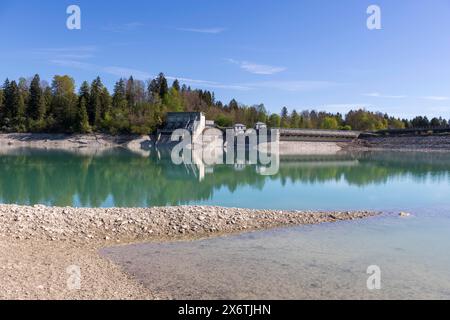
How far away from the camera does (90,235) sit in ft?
34.6

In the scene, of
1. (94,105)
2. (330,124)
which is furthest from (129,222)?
(330,124)

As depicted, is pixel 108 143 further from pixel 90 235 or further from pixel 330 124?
pixel 90 235

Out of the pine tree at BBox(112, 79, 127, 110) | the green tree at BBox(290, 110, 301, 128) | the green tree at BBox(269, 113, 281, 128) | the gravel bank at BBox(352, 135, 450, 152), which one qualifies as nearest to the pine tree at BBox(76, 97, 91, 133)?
the pine tree at BBox(112, 79, 127, 110)

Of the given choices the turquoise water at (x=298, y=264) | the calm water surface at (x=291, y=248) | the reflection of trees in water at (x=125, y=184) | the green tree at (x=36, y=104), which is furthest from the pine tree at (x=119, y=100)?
the turquoise water at (x=298, y=264)

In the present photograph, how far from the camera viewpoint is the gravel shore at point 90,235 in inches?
277

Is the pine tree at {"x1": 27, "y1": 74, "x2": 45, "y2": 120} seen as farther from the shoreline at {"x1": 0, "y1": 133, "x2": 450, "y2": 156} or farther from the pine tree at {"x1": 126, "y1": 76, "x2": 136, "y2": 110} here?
the pine tree at {"x1": 126, "y1": 76, "x2": 136, "y2": 110}

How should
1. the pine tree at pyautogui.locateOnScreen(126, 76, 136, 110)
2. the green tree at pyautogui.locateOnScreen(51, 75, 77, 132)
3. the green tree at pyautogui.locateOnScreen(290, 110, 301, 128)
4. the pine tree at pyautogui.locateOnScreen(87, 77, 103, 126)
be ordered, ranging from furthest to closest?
the green tree at pyautogui.locateOnScreen(290, 110, 301, 128)
the pine tree at pyautogui.locateOnScreen(126, 76, 136, 110)
the pine tree at pyautogui.locateOnScreen(87, 77, 103, 126)
the green tree at pyautogui.locateOnScreen(51, 75, 77, 132)

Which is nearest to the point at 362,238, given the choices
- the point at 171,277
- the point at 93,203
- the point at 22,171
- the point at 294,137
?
the point at 171,277

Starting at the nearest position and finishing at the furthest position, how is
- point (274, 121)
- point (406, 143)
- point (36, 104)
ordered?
1. point (36, 104)
2. point (406, 143)
3. point (274, 121)

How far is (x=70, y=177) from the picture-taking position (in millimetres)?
26125

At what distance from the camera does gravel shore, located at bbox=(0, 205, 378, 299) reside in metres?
7.03

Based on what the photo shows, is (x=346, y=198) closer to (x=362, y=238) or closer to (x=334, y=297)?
(x=362, y=238)
